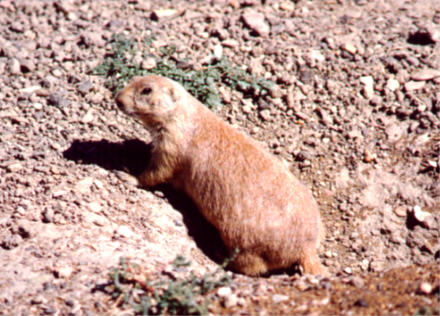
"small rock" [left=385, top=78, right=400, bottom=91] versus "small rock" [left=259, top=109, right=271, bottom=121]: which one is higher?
"small rock" [left=385, top=78, right=400, bottom=91]

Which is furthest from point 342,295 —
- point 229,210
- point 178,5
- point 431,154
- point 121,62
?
point 178,5

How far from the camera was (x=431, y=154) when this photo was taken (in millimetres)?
6145

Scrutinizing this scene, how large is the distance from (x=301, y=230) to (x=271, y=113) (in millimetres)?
2028

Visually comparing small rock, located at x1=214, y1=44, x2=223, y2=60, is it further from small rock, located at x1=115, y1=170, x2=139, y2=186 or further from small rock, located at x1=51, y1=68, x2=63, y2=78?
small rock, located at x1=115, y1=170, x2=139, y2=186

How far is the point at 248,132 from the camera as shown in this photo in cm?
658

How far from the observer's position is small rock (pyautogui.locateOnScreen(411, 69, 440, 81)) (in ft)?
22.2

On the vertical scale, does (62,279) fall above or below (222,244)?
above

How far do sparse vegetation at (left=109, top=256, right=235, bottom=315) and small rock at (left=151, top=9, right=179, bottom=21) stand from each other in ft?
14.1

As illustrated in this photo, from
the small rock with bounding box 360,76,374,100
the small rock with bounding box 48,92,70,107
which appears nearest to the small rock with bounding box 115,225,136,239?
the small rock with bounding box 48,92,70,107

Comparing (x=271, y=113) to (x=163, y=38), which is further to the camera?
(x=163, y=38)

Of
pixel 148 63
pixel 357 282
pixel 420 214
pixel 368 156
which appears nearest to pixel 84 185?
pixel 148 63

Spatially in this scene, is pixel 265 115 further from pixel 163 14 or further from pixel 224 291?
pixel 224 291

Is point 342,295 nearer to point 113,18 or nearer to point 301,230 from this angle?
point 301,230

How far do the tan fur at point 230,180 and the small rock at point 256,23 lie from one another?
2.29 m
